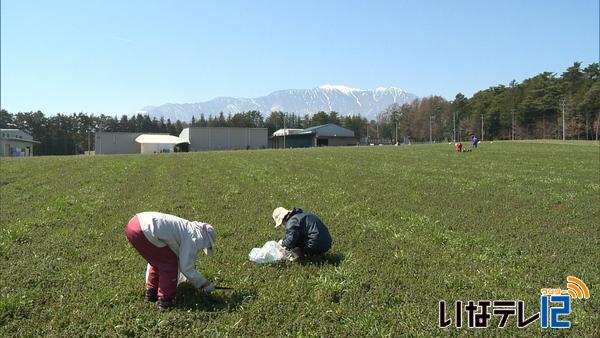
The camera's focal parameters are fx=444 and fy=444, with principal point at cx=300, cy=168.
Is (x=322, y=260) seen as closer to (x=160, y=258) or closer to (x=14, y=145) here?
(x=160, y=258)

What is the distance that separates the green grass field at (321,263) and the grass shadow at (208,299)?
0.02 meters

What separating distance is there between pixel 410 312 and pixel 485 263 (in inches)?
106

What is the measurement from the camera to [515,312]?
5805 mm

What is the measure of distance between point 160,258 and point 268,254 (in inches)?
92.9

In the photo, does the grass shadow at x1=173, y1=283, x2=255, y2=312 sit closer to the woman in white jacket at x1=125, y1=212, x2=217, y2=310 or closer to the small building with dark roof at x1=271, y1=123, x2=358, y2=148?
the woman in white jacket at x1=125, y1=212, x2=217, y2=310

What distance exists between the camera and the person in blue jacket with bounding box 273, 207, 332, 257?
25.2 ft

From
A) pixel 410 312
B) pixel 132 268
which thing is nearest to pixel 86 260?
pixel 132 268

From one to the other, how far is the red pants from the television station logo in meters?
3.49

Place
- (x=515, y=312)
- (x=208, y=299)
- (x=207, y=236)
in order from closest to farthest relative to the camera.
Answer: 1. (x=515, y=312)
2. (x=207, y=236)
3. (x=208, y=299)

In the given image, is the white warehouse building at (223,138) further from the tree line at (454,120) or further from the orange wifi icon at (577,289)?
the orange wifi icon at (577,289)

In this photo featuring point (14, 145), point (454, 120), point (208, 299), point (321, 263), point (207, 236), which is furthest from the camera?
point (454, 120)

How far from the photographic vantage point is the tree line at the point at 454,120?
107m

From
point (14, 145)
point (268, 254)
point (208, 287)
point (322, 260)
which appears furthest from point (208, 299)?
point (14, 145)

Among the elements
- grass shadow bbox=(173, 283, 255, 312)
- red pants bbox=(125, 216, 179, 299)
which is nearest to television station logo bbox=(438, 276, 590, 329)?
grass shadow bbox=(173, 283, 255, 312)
